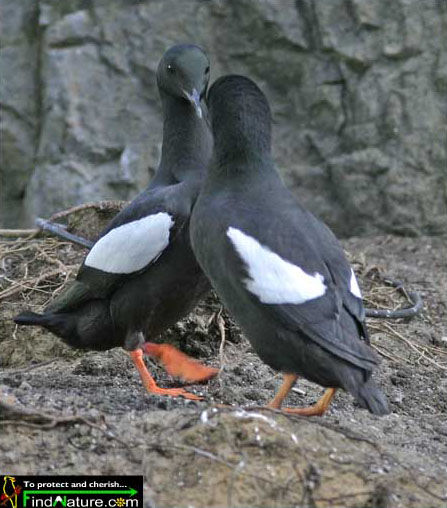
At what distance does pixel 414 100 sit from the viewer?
8.42m

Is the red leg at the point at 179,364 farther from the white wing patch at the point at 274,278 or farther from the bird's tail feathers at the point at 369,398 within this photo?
the bird's tail feathers at the point at 369,398

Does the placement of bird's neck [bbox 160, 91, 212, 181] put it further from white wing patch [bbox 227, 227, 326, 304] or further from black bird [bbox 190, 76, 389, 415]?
white wing patch [bbox 227, 227, 326, 304]

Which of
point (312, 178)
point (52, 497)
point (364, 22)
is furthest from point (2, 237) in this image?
point (52, 497)

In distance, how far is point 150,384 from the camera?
547 centimetres

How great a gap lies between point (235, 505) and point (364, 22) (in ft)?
17.4

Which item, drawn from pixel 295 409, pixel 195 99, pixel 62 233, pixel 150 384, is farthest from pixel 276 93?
pixel 295 409

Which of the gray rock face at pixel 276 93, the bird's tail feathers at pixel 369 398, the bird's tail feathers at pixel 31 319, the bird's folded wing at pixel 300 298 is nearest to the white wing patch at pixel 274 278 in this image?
the bird's folded wing at pixel 300 298

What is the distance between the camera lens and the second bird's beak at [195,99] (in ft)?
18.3

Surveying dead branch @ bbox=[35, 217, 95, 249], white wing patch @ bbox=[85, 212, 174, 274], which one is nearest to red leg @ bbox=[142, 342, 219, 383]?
white wing patch @ bbox=[85, 212, 174, 274]

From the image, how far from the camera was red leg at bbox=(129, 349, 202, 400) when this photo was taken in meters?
5.31

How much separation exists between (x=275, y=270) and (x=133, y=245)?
42.3 inches

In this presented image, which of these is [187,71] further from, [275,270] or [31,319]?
[275,270]

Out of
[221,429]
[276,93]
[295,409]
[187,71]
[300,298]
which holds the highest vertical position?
[187,71]

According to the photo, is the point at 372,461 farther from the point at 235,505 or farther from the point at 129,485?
the point at 129,485
